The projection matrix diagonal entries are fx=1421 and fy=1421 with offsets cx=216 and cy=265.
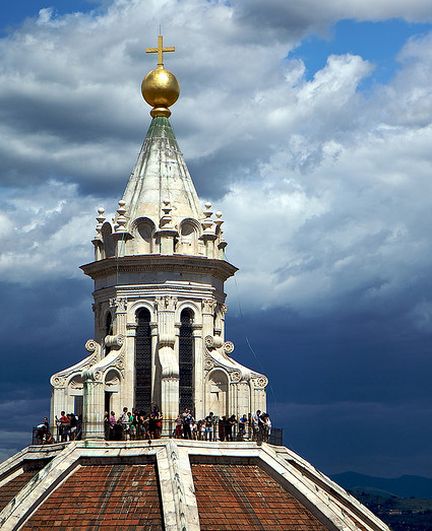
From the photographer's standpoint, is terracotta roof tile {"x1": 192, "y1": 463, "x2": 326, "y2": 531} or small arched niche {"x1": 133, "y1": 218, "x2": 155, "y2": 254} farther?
small arched niche {"x1": 133, "y1": 218, "x2": 155, "y2": 254}

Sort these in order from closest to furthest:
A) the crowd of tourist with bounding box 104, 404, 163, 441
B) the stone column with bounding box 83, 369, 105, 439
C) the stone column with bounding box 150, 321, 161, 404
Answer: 1. the crowd of tourist with bounding box 104, 404, 163, 441
2. the stone column with bounding box 83, 369, 105, 439
3. the stone column with bounding box 150, 321, 161, 404

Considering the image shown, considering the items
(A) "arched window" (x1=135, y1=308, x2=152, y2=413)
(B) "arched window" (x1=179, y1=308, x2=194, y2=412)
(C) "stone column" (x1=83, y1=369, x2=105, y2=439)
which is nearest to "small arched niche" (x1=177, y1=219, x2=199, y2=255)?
(B) "arched window" (x1=179, y1=308, x2=194, y2=412)

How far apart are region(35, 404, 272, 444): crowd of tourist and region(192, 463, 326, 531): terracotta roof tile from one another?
5.81 ft

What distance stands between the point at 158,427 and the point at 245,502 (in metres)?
4.74

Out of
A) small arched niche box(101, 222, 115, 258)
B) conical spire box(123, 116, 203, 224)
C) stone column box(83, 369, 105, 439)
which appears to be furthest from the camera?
small arched niche box(101, 222, 115, 258)

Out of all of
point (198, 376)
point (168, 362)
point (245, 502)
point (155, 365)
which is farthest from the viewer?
point (198, 376)

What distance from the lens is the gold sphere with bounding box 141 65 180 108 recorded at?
60875 millimetres

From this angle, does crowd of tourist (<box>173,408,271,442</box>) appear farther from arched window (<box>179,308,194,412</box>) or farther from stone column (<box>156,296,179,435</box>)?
arched window (<box>179,308,194,412</box>)

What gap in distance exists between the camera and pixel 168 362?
187ft

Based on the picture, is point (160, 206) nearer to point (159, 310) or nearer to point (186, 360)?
point (159, 310)

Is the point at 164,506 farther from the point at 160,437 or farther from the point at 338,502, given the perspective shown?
the point at 338,502

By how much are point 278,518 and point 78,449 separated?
8.14m

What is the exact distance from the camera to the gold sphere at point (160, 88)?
60.9 m

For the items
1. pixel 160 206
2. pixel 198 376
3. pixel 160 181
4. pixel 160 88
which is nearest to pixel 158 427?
pixel 198 376
